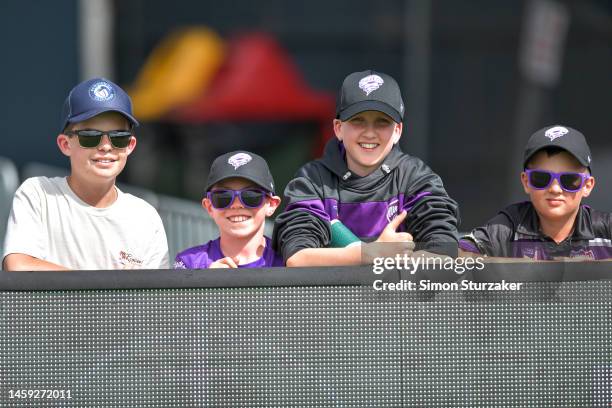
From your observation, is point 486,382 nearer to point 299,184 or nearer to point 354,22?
point 299,184

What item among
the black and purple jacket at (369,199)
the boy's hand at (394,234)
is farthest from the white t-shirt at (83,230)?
the boy's hand at (394,234)

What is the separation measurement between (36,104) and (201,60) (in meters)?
2.91

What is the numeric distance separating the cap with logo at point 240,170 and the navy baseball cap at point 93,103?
1.39 feet

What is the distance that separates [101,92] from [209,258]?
0.80 metres

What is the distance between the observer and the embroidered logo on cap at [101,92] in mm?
4992

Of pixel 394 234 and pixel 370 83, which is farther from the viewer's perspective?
pixel 370 83

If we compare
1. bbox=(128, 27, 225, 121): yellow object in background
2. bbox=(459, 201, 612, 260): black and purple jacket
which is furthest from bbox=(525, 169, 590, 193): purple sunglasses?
bbox=(128, 27, 225, 121): yellow object in background

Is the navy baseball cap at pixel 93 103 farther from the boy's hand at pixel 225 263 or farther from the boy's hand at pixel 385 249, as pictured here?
the boy's hand at pixel 385 249

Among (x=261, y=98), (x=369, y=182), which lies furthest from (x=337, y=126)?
(x=261, y=98)

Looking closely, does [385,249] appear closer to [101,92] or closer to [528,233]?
[528,233]

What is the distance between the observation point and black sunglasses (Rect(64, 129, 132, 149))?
197 inches

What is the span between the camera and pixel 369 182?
5.23 m

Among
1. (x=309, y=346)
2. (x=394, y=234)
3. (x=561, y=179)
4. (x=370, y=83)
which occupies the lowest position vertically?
(x=309, y=346)

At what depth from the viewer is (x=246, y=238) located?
5066mm
